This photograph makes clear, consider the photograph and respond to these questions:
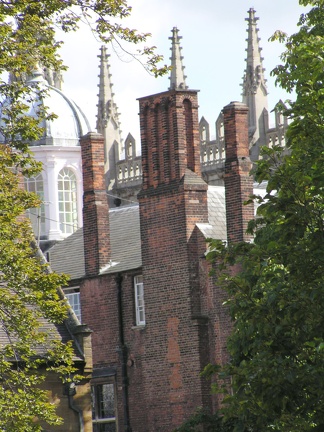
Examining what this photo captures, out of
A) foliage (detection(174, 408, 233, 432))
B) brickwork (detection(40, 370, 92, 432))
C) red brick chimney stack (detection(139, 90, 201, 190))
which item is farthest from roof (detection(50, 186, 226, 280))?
brickwork (detection(40, 370, 92, 432))

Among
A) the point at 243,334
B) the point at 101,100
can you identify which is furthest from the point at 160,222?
the point at 101,100

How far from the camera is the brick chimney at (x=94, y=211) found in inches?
1796

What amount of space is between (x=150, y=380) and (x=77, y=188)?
2274 centimetres

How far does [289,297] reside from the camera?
19.4 metres

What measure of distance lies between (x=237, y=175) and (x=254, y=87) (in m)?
34.2

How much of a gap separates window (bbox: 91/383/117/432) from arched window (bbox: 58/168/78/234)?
18496 millimetres

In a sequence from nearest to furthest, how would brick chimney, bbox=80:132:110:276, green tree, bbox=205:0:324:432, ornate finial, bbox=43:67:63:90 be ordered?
green tree, bbox=205:0:324:432, brick chimney, bbox=80:132:110:276, ornate finial, bbox=43:67:63:90

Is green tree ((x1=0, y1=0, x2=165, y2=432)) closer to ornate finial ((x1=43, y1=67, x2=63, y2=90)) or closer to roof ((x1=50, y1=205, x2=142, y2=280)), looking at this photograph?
roof ((x1=50, y1=205, x2=142, y2=280))

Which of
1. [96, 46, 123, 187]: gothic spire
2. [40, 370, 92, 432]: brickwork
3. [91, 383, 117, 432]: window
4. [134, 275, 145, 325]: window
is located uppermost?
[96, 46, 123, 187]: gothic spire

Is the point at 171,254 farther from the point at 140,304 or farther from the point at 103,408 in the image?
the point at 103,408

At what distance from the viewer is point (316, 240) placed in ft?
64.3

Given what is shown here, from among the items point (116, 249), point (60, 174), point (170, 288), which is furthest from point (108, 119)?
point (170, 288)

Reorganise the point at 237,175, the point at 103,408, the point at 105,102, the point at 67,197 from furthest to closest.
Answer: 1. the point at 105,102
2. the point at 67,197
3. the point at 103,408
4. the point at 237,175

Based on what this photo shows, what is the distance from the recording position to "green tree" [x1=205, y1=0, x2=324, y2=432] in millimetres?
19344
